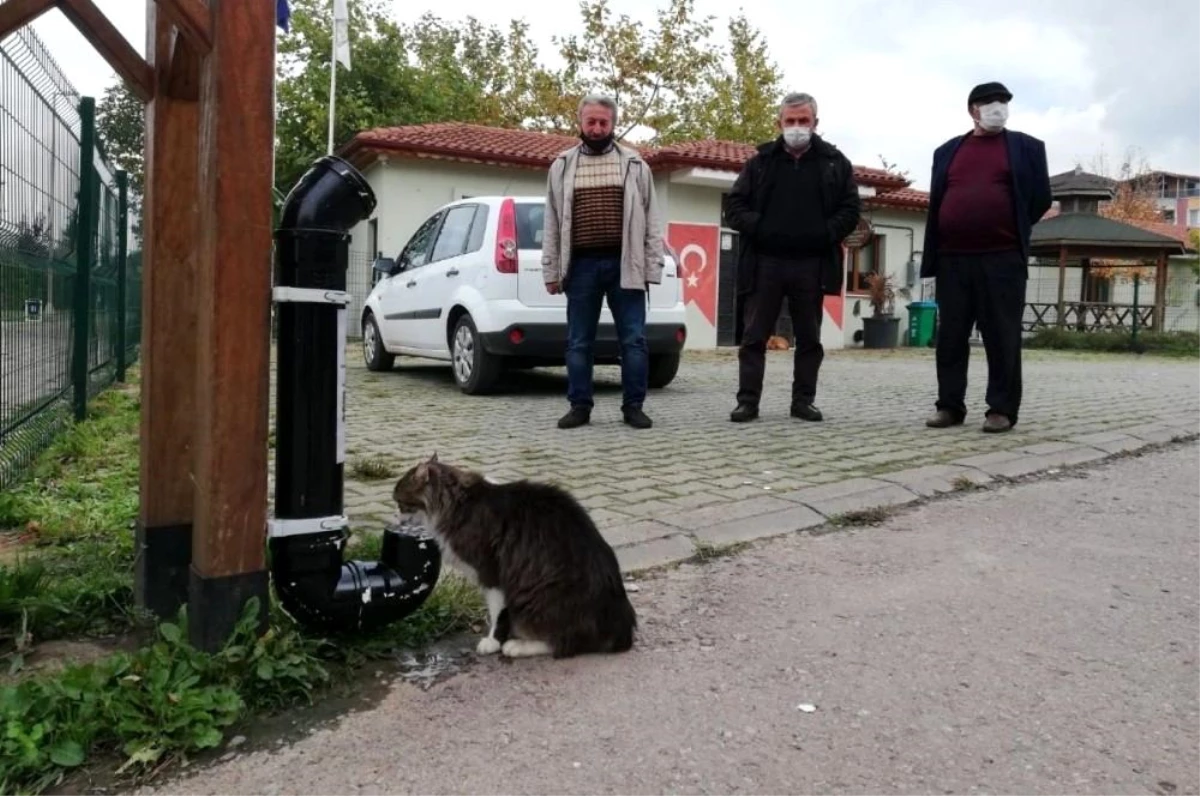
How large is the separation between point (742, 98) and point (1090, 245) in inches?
559

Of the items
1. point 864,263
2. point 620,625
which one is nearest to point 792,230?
point 620,625

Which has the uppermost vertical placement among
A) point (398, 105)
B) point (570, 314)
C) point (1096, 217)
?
point (398, 105)

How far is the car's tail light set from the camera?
8.23m

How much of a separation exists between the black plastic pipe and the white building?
15.2 meters

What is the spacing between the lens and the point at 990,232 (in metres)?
6.63

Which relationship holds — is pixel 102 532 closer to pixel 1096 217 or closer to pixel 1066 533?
pixel 1066 533

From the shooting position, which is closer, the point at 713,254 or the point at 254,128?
the point at 254,128

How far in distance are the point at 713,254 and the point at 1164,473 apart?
13755 mm

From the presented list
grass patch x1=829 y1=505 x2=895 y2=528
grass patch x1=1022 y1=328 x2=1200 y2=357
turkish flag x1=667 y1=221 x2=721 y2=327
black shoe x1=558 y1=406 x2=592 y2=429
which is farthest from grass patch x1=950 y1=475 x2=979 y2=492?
grass patch x1=1022 y1=328 x2=1200 y2=357

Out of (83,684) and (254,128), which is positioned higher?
(254,128)

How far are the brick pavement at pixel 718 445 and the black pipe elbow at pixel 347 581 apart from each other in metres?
1.02

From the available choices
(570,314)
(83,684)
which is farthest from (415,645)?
(570,314)

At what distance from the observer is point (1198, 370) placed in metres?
15.2

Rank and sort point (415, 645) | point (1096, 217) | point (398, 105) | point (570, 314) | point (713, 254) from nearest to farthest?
point (415, 645), point (570, 314), point (713, 254), point (1096, 217), point (398, 105)
